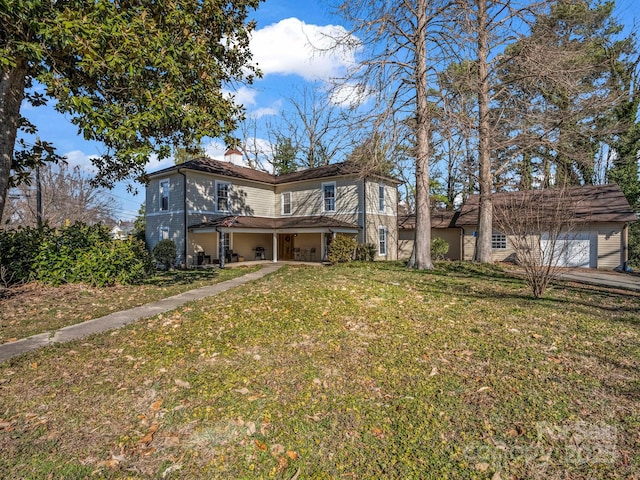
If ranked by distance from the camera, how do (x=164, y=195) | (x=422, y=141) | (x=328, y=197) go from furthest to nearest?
(x=328, y=197)
(x=164, y=195)
(x=422, y=141)

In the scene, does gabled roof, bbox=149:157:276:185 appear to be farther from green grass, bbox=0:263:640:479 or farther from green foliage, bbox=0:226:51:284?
green grass, bbox=0:263:640:479

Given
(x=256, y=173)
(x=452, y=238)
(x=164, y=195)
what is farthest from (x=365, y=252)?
(x=164, y=195)

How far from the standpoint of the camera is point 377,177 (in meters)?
20.2

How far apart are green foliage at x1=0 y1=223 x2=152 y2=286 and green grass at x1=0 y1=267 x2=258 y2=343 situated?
15.4 inches

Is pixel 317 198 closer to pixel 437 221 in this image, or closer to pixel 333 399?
pixel 437 221

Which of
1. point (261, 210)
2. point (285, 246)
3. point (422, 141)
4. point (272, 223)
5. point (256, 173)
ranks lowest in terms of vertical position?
point (285, 246)

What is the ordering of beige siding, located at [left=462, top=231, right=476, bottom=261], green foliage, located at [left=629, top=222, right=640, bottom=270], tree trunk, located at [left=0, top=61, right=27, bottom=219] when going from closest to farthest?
tree trunk, located at [left=0, top=61, right=27, bottom=219], beige siding, located at [left=462, top=231, right=476, bottom=261], green foliage, located at [left=629, top=222, right=640, bottom=270]

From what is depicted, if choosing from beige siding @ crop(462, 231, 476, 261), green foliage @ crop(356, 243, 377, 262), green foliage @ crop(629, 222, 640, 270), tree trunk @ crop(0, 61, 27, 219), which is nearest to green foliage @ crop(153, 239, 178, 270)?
green foliage @ crop(356, 243, 377, 262)

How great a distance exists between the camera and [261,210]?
2252cm

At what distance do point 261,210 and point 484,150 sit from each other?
13.7 meters

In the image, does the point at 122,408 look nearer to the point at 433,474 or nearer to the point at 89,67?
the point at 433,474

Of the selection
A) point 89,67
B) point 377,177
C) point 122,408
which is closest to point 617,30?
point 377,177

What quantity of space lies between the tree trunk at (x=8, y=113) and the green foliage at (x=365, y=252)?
14.7 m

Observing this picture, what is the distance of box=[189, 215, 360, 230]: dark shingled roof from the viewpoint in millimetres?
18188
